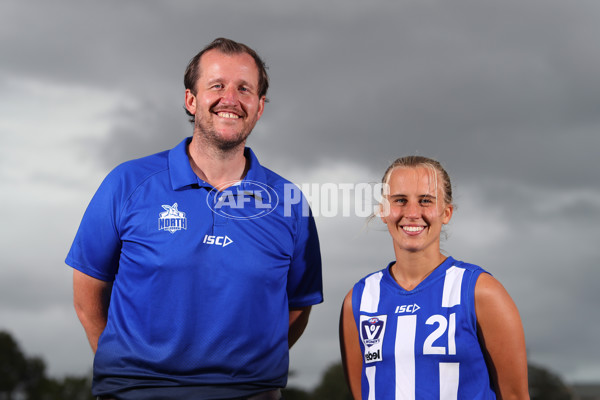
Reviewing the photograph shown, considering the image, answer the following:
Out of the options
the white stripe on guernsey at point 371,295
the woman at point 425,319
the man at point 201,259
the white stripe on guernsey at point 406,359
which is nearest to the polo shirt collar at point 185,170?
the man at point 201,259

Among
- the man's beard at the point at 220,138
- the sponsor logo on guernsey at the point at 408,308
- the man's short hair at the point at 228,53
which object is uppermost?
the man's short hair at the point at 228,53

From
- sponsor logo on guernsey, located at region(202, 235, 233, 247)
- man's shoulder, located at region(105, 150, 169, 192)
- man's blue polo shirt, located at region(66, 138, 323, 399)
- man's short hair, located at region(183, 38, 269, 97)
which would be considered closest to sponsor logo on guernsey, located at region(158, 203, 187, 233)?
man's blue polo shirt, located at region(66, 138, 323, 399)

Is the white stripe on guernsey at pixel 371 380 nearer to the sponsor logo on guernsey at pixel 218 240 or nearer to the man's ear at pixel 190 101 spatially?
the sponsor logo on guernsey at pixel 218 240

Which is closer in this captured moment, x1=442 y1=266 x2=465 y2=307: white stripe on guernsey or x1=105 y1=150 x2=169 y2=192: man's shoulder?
x1=442 y1=266 x2=465 y2=307: white stripe on guernsey

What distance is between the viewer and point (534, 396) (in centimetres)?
5397

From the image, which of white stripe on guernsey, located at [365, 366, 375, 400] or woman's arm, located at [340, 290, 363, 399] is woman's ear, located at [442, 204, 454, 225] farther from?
white stripe on guernsey, located at [365, 366, 375, 400]

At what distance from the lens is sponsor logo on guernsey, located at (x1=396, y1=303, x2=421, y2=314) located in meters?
4.68

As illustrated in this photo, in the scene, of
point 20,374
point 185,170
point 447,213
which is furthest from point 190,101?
point 20,374

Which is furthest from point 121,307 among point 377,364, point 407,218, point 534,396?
point 534,396

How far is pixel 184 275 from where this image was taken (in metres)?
4.51

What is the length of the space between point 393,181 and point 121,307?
7.36ft

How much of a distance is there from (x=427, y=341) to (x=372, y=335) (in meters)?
0.45

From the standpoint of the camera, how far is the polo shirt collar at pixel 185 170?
16.0ft

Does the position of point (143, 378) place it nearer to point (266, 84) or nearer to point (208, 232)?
point (208, 232)
